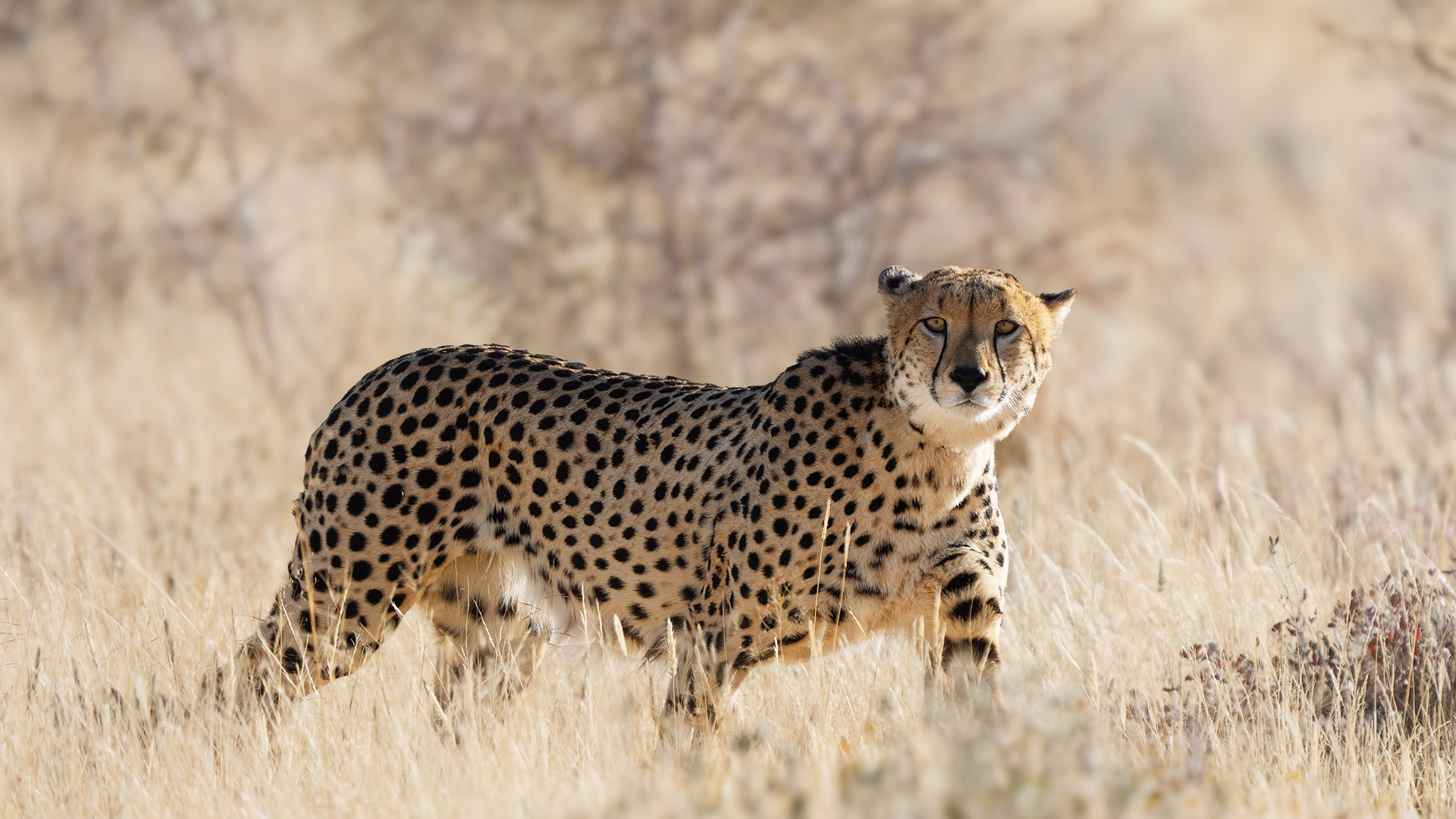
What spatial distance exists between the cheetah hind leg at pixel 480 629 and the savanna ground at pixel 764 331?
0.40 feet

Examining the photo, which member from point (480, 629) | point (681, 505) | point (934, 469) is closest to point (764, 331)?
point (480, 629)

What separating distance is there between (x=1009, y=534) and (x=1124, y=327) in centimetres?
1015

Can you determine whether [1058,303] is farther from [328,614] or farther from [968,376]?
[328,614]

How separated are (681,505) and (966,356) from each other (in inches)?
34.0

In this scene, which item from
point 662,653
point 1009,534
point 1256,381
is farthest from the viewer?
point 1256,381

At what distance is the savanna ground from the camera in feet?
10.7

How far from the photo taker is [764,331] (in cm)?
1195

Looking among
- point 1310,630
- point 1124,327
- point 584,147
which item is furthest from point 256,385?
point 1124,327

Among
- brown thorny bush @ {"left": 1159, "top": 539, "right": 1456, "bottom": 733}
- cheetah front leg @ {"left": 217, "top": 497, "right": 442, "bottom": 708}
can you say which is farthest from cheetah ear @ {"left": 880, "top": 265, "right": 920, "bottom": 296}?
cheetah front leg @ {"left": 217, "top": 497, "right": 442, "bottom": 708}

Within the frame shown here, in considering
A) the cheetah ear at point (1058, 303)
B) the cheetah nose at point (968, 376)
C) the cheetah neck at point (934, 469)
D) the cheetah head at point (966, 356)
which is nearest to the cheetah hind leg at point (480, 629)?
the cheetah neck at point (934, 469)

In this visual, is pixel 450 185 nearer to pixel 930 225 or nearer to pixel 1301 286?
pixel 930 225

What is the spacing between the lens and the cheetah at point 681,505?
331 centimetres

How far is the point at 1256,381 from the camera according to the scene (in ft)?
36.4

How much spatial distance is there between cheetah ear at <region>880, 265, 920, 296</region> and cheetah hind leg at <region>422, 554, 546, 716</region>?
1.26m
